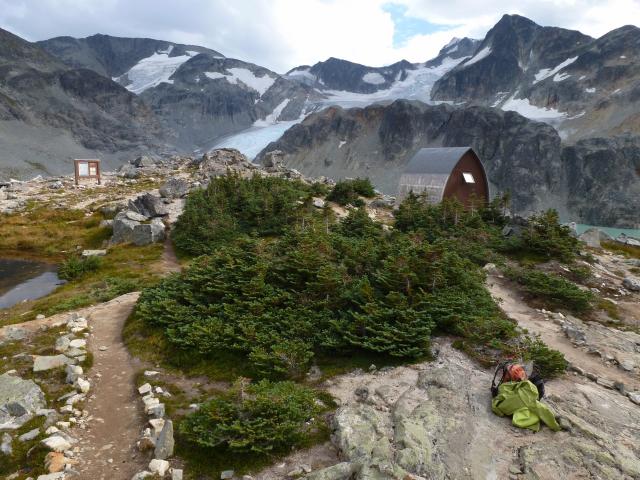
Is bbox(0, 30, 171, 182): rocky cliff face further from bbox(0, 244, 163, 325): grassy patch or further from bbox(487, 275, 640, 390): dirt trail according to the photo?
bbox(487, 275, 640, 390): dirt trail

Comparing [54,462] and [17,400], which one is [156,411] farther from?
[17,400]

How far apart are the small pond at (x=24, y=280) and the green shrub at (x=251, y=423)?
18999 mm

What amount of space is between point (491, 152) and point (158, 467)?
171355 millimetres

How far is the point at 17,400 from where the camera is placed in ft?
34.6

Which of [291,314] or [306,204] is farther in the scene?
[306,204]

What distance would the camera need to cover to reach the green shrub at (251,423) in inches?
355

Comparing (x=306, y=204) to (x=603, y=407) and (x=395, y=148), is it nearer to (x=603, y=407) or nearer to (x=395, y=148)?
(x=603, y=407)

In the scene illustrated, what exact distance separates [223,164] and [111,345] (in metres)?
46.7

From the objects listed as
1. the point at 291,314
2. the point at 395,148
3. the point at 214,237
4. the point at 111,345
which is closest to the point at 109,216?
the point at 214,237

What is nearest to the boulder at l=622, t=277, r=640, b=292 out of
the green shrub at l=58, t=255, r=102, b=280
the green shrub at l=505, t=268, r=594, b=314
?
the green shrub at l=505, t=268, r=594, b=314

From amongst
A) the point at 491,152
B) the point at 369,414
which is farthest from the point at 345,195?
the point at 491,152

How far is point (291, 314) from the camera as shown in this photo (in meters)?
14.6

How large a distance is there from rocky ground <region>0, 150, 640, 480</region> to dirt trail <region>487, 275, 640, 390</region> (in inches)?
3.0

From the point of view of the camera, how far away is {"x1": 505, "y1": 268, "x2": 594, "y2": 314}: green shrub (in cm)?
1792
